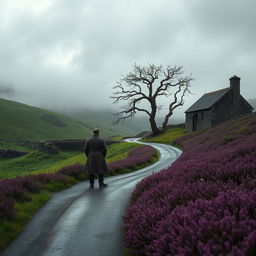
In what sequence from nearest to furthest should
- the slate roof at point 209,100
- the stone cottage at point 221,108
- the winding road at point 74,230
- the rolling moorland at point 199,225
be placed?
1. the rolling moorland at point 199,225
2. the winding road at point 74,230
3. the stone cottage at point 221,108
4. the slate roof at point 209,100

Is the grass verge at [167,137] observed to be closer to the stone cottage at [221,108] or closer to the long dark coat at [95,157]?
the stone cottage at [221,108]

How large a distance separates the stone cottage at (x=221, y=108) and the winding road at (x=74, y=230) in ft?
178

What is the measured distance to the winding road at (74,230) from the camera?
5.50m

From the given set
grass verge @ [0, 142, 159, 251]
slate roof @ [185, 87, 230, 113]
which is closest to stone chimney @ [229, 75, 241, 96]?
slate roof @ [185, 87, 230, 113]

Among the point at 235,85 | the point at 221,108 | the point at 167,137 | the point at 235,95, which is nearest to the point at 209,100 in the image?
the point at 221,108

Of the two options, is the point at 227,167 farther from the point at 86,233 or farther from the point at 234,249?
the point at 234,249

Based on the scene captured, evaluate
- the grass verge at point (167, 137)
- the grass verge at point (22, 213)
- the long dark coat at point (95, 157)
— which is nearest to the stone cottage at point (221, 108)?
the grass verge at point (167, 137)

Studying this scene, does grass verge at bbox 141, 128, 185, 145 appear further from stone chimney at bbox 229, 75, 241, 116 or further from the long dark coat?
the long dark coat

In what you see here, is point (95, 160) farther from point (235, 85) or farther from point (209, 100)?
point (235, 85)

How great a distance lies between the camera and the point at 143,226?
183 inches

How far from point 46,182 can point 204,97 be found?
64.1 metres

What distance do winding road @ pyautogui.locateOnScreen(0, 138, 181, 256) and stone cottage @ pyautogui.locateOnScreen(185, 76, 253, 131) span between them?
2137 inches

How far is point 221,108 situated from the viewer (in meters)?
61.3

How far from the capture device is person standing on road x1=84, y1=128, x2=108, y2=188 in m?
13.0
